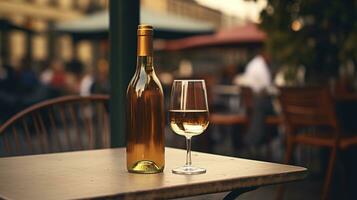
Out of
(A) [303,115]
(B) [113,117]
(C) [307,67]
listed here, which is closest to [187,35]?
(C) [307,67]

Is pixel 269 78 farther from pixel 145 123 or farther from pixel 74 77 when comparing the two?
pixel 74 77

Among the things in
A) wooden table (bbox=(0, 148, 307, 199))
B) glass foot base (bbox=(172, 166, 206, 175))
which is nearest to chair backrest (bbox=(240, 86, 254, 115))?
wooden table (bbox=(0, 148, 307, 199))

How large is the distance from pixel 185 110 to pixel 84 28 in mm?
10494

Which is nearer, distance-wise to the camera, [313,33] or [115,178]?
[115,178]

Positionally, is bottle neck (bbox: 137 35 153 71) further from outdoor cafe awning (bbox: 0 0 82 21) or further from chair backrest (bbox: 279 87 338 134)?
outdoor cafe awning (bbox: 0 0 82 21)

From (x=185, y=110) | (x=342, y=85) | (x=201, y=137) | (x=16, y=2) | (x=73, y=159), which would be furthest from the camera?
(x=16, y=2)

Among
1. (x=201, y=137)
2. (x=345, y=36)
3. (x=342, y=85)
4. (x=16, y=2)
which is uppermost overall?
(x=16, y=2)

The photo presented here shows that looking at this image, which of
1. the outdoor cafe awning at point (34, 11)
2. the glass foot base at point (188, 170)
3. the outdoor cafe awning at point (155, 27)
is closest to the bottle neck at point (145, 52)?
the glass foot base at point (188, 170)

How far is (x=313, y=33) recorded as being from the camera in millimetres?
7066

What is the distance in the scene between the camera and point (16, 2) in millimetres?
25438

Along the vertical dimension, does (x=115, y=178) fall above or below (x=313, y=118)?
above

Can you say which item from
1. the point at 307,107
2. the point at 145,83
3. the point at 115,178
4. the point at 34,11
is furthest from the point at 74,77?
the point at 115,178

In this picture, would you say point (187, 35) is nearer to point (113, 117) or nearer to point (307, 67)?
point (307, 67)

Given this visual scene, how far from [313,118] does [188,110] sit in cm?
365
